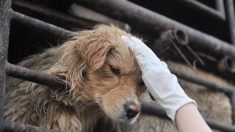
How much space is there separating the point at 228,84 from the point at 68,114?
1.87 m

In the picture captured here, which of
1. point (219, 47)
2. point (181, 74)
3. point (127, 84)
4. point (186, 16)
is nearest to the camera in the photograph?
point (127, 84)

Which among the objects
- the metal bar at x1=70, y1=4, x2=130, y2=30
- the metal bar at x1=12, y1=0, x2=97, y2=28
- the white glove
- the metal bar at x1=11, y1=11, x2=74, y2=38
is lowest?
the metal bar at x1=70, y1=4, x2=130, y2=30

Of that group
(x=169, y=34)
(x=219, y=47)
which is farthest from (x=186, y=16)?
(x=169, y=34)

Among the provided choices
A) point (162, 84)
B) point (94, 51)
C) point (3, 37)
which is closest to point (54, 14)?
point (94, 51)

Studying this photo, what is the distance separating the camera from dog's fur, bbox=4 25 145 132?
298cm

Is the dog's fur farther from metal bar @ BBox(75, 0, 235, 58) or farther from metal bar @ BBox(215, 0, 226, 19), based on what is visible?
metal bar @ BBox(215, 0, 226, 19)

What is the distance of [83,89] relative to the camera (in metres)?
3.03

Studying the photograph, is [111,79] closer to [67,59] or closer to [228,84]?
[67,59]

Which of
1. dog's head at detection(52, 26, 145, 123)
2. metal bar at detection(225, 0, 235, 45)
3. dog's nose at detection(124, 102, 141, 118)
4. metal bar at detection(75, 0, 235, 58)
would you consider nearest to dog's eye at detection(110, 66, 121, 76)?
dog's head at detection(52, 26, 145, 123)

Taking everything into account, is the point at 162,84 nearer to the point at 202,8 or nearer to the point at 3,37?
the point at 3,37

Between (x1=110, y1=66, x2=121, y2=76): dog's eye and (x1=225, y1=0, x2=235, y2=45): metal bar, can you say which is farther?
(x1=225, y1=0, x2=235, y2=45): metal bar

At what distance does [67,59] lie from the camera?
3094mm

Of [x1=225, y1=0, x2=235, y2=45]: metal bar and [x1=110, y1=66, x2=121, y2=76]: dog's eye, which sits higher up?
[x1=110, y1=66, x2=121, y2=76]: dog's eye

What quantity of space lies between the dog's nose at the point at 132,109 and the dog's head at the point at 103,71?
0.06 m
